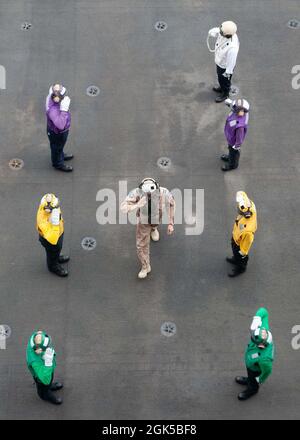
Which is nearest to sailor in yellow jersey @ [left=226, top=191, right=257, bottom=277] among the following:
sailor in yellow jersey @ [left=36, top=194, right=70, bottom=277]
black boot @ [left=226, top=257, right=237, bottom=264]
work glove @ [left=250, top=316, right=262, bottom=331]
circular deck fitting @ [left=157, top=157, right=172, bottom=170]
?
black boot @ [left=226, top=257, right=237, bottom=264]

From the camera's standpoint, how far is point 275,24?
19391 mm

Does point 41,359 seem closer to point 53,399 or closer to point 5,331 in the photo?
point 53,399

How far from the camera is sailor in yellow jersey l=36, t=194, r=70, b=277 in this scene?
47.4ft

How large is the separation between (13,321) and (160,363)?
248cm

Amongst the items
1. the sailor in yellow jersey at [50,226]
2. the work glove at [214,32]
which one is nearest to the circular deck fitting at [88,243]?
the sailor in yellow jersey at [50,226]

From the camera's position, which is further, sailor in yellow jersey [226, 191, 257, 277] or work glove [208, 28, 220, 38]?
work glove [208, 28, 220, 38]

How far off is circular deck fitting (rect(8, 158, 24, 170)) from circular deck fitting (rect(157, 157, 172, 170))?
2521 mm

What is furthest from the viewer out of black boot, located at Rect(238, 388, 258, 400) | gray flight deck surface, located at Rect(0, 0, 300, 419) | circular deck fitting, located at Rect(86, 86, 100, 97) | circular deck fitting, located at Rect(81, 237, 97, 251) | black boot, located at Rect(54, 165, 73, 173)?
circular deck fitting, located at Rect(86, 86, 100, 97)

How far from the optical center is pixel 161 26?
1928 centimetres

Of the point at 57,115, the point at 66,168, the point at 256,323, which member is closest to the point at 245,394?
the point at 256,323

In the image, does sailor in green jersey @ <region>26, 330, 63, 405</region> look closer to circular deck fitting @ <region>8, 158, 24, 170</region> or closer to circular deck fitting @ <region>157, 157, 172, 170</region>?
circular deck fitting @ <region>8, 158, 24, 170</region>
